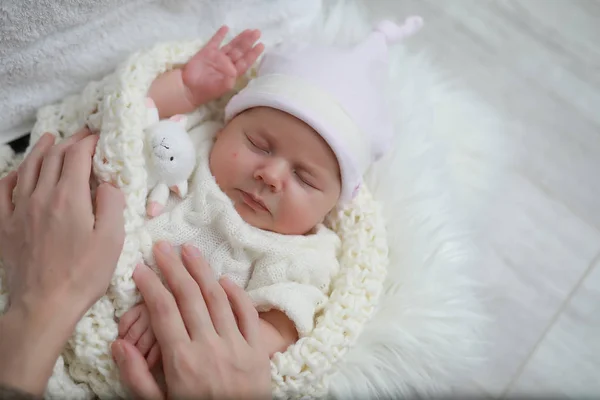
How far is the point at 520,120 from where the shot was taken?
131 centimetres

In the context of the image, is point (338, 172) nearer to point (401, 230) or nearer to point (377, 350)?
point (401, 230)

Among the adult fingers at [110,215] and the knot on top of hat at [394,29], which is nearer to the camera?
the adult fingers at [110,215]

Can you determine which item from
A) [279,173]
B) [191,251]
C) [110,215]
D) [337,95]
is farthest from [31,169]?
[337,95]

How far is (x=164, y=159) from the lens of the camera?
33.1 inches

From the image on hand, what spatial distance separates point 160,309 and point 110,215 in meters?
0.15

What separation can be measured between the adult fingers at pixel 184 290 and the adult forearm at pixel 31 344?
0.45ft

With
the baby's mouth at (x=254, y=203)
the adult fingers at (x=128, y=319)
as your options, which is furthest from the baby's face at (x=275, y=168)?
the adult fingers at (x=128, y=319)

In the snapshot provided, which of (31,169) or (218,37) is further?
(218,37)

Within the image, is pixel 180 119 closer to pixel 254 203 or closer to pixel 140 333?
pixel 254 203

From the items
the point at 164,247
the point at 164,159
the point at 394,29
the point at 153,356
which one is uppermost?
the point at 394,29

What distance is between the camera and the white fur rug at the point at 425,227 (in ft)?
3.06

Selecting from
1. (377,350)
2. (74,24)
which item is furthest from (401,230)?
(74,24)

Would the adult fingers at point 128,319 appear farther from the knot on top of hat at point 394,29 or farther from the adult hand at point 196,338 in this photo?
the knot on top of hat at point 394,29

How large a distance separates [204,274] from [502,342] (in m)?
0.67
